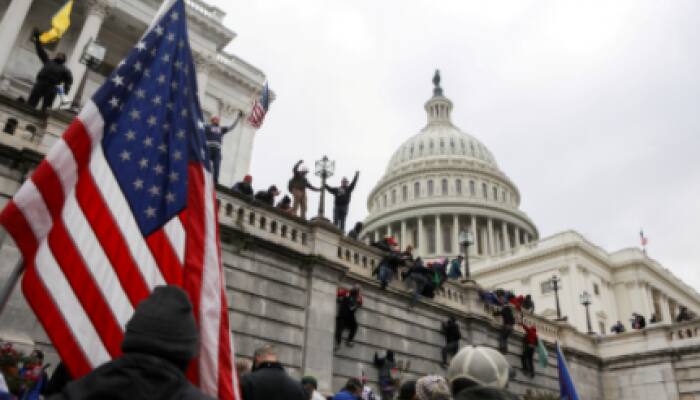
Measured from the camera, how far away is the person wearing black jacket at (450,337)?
19391mm

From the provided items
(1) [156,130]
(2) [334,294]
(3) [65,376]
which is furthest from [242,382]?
(2) [334,294]

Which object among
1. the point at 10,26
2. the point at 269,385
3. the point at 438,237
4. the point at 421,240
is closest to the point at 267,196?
the point at 269,385

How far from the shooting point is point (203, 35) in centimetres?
3334

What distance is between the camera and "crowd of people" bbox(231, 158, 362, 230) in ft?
55.1

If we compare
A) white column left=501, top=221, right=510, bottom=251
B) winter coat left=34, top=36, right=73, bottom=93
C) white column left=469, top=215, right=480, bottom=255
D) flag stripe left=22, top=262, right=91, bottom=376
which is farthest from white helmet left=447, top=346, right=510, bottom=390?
white column left=501, top=221, right=510, bottom=251

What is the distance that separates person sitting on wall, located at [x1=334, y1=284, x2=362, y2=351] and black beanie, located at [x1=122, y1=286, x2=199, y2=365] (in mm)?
13563

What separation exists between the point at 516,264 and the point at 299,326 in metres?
56.9

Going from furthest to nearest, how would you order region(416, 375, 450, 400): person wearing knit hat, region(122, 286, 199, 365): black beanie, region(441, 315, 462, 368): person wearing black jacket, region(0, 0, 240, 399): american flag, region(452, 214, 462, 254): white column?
region(452, 214, 462, 254): white column
region(441, 315, 462, 368): person wearing black jacket
region(416, 375, 450, 400): person wearing knit hat
region(0, 0, 240, 399): american flag
region(122, 286, 199, 365): black beanie

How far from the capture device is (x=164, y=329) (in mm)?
2730

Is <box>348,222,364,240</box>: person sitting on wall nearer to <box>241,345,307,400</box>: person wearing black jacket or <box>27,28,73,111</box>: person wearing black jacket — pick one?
<box>27,28,73,111</box>: person wearing black jacket

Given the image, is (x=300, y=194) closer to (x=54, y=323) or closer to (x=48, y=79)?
(x=48, y=79)

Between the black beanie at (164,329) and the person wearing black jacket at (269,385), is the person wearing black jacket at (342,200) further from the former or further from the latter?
the black beanie at (164,329)

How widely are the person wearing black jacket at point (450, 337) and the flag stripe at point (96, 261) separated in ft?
52.9

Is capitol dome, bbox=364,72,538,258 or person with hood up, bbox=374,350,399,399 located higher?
capitol dome, bbox=364,72,538,258
